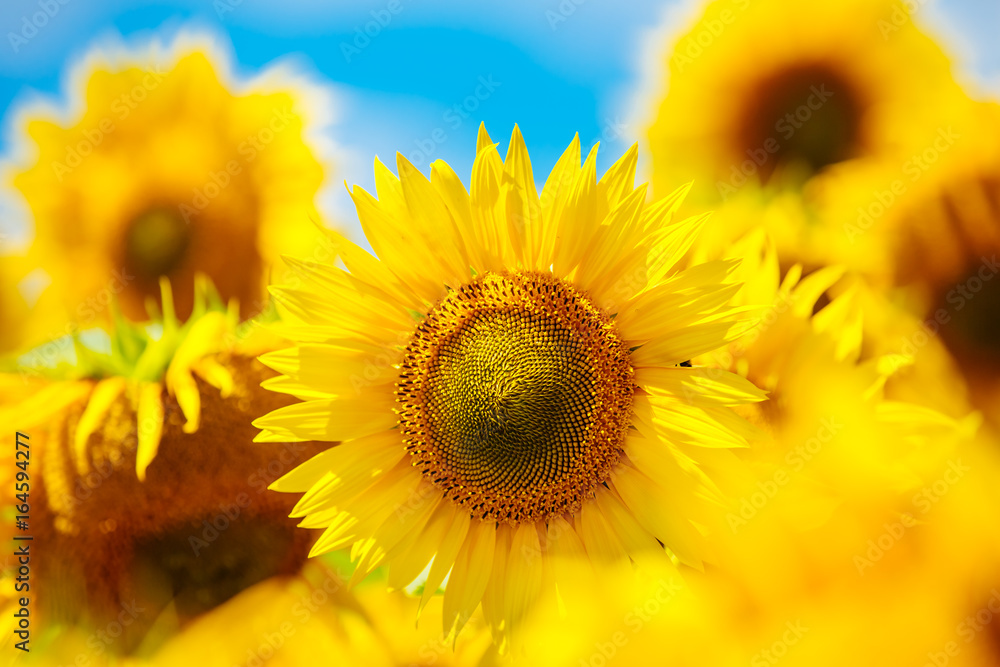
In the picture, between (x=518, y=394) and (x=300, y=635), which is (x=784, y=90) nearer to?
(x=518, y=394)

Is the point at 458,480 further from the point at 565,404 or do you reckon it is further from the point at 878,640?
the point at 878,640

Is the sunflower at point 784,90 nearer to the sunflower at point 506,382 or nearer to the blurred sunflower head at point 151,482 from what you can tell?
the sunflower at point 506,382

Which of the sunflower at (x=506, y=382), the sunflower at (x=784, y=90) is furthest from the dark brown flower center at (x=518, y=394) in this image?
the sunflower at (x=784, y=90)

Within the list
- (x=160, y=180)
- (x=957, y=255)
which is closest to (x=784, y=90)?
(x=957, y=255)

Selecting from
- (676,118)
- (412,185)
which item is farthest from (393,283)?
(676,118)

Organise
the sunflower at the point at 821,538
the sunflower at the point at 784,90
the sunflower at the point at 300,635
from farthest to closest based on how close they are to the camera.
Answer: the sunflower at the point at 784,90 < the sunflower at the point at 300,635 < the sunflower at the point at 821,538

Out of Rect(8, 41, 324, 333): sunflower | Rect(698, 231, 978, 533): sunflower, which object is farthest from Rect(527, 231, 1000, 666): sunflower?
Rect(8, 41, 324, 333): sunflower
